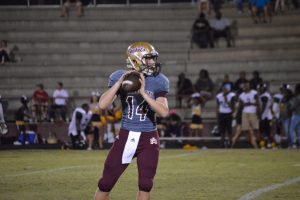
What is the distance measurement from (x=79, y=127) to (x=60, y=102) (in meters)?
1.73

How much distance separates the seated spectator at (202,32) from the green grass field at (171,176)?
8.90 m

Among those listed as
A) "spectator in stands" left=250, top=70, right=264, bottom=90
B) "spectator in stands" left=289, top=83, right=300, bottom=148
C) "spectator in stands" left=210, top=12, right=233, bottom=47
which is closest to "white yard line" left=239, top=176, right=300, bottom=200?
"spectator in stands" left=289, top=83, right=300, bottom=148

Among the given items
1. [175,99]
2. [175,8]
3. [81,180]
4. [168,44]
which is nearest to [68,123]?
[175,99]

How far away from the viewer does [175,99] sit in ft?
74.4

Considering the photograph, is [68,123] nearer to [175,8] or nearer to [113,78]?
[175,8]

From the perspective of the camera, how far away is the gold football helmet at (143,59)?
6797 millimetres

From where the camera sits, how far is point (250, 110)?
64.1ft

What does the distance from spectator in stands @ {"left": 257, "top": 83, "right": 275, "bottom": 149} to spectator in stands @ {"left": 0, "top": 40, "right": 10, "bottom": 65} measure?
8.67 m

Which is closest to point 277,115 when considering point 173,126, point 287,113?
point 287,113

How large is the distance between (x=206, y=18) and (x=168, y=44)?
5.13 feet

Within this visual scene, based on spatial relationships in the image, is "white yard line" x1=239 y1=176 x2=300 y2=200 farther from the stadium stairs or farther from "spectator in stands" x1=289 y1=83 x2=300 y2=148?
the stadium stairs

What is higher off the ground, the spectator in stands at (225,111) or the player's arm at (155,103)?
the player's arm at (155,103)

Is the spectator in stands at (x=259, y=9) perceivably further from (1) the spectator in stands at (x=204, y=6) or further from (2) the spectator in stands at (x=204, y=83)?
(2) the spectator in stands at (x=204, y=83)

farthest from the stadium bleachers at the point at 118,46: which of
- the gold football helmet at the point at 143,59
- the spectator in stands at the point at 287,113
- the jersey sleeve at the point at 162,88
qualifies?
the gold football helmet at the point at 143,59
